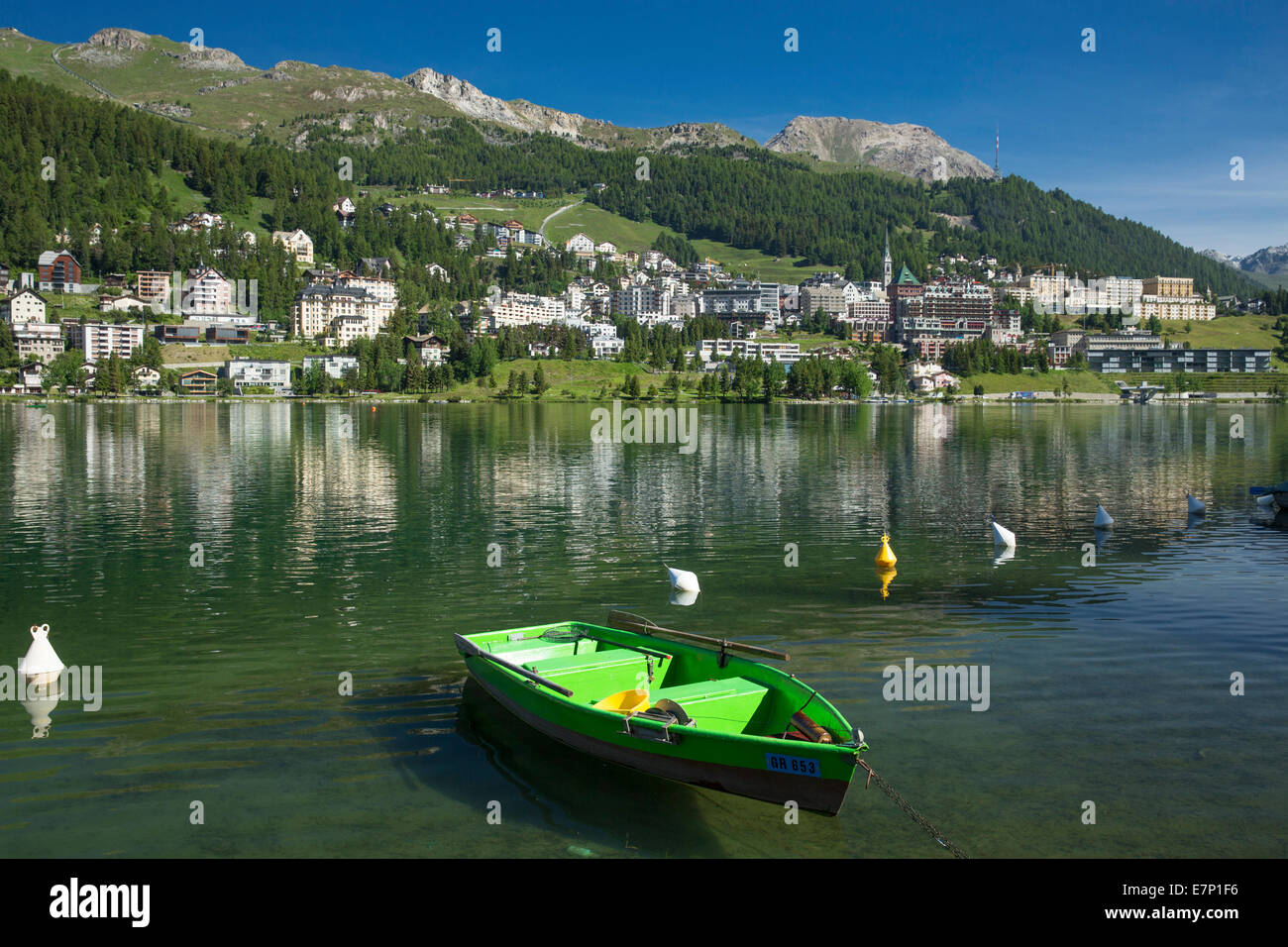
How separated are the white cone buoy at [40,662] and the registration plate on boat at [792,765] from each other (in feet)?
60.1

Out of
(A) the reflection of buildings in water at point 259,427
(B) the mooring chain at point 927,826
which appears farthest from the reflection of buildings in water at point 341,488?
(B) the mooring chain at point 927,826

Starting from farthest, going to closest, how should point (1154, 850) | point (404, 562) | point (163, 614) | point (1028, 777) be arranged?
point (404, 562) → point (163, 614) → point (1028, 777) → point (1154, 850)

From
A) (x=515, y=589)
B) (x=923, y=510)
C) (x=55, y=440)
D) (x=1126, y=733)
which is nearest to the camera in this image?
(x=1126, y=733)

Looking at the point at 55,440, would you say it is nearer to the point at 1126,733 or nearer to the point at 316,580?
the point at 316,580

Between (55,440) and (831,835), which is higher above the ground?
(55,440)

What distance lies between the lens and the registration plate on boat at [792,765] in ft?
50.9

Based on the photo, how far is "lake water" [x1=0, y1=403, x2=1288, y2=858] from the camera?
1656 cm

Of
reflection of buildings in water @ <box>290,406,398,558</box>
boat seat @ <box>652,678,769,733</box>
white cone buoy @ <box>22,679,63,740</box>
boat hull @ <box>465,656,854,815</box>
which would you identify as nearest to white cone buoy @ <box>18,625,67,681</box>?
white cone buoy @ <box>22,679,63,740</box>

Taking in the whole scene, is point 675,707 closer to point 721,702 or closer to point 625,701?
point 721,702

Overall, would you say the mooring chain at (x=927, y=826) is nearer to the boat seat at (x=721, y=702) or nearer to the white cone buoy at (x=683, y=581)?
the boat seat at (x=721, y=702)

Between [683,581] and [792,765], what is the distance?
59.7 ft

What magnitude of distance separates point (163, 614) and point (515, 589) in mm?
11773

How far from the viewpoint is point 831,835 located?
16234 mm
